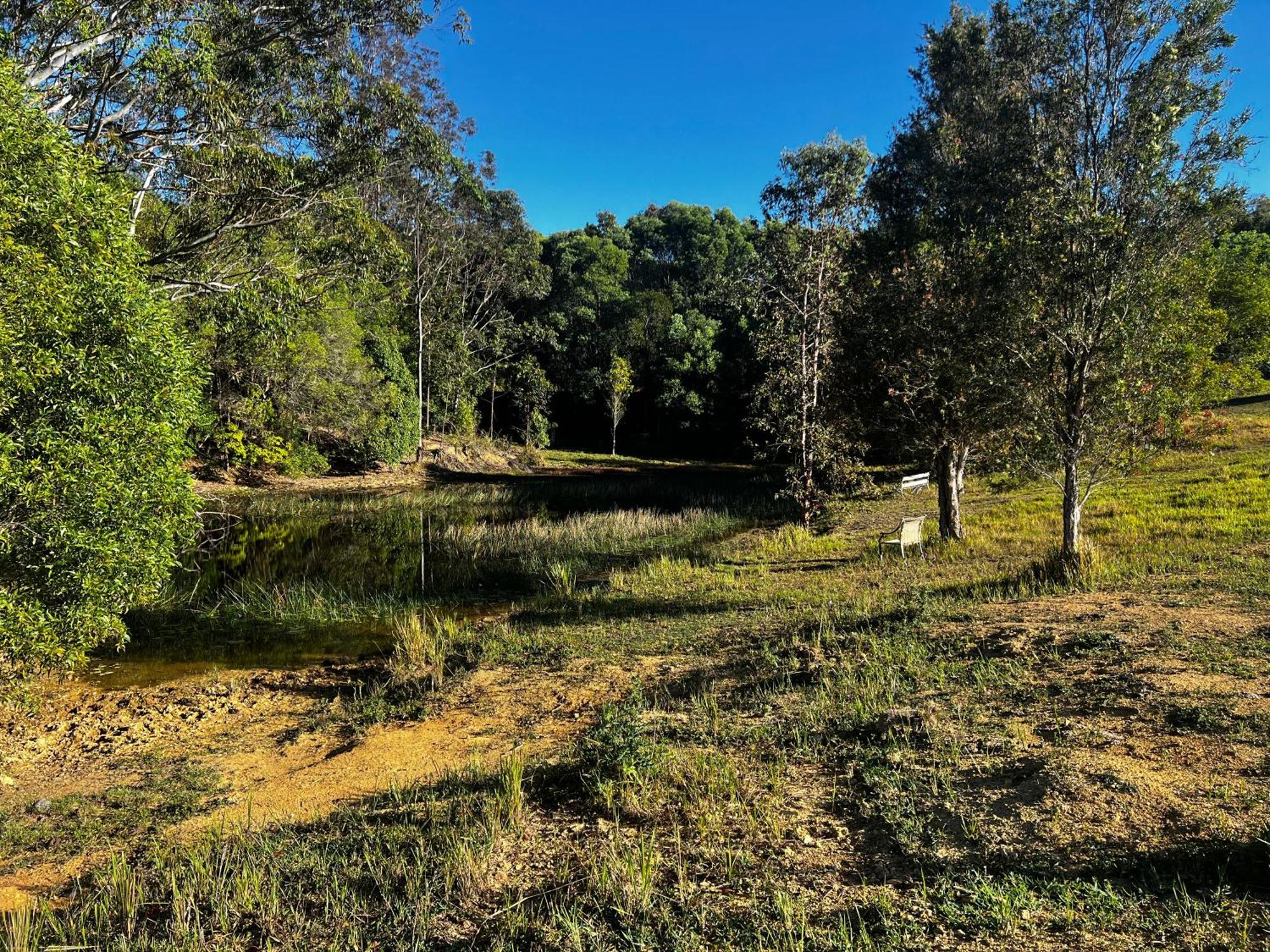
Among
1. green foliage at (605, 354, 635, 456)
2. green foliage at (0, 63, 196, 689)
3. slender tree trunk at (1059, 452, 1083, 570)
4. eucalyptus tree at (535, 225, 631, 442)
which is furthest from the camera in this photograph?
eucalyptus tree at (535, 225, 631, 442)

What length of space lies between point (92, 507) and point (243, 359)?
72.5 feet

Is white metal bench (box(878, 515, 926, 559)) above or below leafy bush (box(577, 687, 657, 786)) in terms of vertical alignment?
above

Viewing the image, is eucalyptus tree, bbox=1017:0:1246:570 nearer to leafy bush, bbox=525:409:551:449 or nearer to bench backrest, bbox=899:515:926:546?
bench backrest, bbox=899:515:926:546

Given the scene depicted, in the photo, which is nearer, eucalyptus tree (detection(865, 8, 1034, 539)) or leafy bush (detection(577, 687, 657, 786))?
leafy bush (detection(577, 687, 657, 786))

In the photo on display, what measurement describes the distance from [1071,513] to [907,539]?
9.86 ft

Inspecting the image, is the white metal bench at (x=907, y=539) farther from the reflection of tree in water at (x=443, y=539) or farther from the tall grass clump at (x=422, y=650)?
the tall grass clump at (x=422, y=650)

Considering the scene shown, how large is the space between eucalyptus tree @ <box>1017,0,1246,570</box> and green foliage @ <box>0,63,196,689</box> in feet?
34.8

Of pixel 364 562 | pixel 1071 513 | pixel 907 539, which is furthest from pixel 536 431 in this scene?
pixel 1071 513

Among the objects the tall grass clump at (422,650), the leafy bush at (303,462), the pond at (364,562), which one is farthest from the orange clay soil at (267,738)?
the leafy bush at (303,462)

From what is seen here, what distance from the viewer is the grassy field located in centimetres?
308

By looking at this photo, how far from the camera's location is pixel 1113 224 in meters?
8.03

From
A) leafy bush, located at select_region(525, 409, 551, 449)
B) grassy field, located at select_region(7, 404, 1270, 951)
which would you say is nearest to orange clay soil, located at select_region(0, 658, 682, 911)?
grassy field, located at select_region(7, 404, 1270, 951)

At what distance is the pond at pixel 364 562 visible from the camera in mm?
9805

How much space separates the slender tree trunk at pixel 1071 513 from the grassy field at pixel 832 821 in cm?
132
